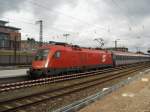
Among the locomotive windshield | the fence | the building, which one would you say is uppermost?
the building

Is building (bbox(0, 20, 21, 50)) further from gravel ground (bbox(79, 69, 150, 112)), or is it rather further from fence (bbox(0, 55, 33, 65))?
gravel ground (bbox(79, 69, 150, 112))

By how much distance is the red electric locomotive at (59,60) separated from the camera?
79.2 feet

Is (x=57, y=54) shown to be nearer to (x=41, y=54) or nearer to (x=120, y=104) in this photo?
(x=41, y=54)

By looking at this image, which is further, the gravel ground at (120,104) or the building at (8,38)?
the building at (8,38)

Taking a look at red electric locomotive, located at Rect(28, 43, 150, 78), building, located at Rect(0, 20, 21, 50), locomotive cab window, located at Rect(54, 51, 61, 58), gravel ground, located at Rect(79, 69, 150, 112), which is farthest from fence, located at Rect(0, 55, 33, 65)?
gravel ground, located at Rect(79, 69, 150, 112)

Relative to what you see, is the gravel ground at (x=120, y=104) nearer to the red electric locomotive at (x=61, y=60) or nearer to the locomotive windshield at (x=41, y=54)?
the red electric locomotive at (x=61, y=60)

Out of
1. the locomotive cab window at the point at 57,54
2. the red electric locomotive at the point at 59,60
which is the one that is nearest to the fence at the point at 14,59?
the red electric locomotive at the point at 59,60

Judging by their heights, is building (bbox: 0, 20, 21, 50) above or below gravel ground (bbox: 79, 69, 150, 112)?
above

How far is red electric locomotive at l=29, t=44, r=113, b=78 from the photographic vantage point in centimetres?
2414

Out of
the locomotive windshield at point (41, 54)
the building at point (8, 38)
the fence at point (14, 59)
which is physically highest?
the building at point (8, 38)

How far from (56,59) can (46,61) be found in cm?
124

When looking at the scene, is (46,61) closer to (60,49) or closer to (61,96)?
(60,49)

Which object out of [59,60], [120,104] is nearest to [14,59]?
[59,60]

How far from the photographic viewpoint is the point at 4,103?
12.4 meters
